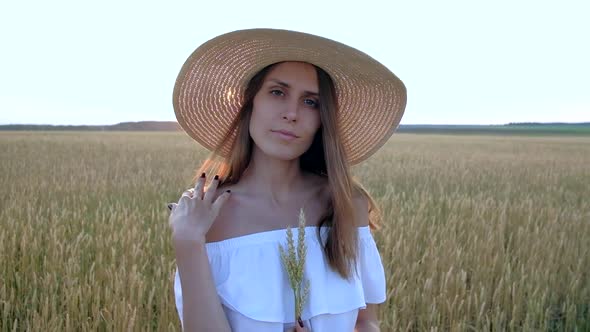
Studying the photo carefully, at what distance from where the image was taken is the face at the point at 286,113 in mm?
1582

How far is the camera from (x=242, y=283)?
1.50 metres

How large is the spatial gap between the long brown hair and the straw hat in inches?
2.5

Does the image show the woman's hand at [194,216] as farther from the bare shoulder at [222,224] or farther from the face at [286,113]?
the face at [286,113]

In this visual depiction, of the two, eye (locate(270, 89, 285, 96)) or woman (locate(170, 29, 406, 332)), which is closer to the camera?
woman (locate(170, 29, 406, 332))

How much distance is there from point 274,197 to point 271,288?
31 centimetres

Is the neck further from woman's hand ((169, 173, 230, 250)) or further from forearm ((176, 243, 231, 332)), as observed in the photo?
forearm ((176, 243, 231, 332))

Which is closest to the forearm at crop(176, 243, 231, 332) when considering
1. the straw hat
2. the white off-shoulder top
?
the white off-shoulder top

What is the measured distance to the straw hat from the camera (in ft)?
5.44

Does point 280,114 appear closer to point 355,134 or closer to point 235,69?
point 235,69

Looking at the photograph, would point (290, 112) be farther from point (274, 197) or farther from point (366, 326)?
point (366, 326)

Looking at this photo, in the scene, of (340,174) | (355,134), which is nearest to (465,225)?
(355,134)

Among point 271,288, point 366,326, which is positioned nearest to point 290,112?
point 271,288

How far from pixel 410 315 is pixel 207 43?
5.46 feet

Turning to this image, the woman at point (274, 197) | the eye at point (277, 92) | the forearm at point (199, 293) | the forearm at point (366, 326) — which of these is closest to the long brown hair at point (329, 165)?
the woman at point (274, 197)
